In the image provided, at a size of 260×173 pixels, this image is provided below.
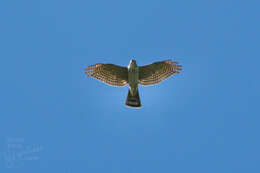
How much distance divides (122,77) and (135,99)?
130 centimetres

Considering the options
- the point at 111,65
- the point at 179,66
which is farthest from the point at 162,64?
the point at 111,65

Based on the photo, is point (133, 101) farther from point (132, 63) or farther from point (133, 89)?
point (132, 63)

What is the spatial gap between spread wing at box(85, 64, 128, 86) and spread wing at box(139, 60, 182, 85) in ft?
2.97

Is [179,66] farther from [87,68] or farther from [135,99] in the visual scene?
[87,68]

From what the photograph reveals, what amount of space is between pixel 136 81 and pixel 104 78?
5.34 ft

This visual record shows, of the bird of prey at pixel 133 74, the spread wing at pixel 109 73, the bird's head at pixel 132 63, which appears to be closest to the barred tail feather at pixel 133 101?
the bird of prey at pixel 133 74

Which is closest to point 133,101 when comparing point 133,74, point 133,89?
point 133,89

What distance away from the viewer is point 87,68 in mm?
27906

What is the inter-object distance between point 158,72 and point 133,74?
135 cm

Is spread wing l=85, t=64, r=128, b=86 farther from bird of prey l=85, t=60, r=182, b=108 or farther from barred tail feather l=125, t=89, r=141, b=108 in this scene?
barred tail feather l=125, t=89, r=141, b=108

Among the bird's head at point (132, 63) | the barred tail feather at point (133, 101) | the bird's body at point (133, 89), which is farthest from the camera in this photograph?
the barred tail feather at point (133, 101)

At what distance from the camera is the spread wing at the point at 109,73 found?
2798 cm

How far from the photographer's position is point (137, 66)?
28125mm

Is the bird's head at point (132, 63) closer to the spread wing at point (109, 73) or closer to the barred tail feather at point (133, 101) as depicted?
the spread wing at point (109, 73)
